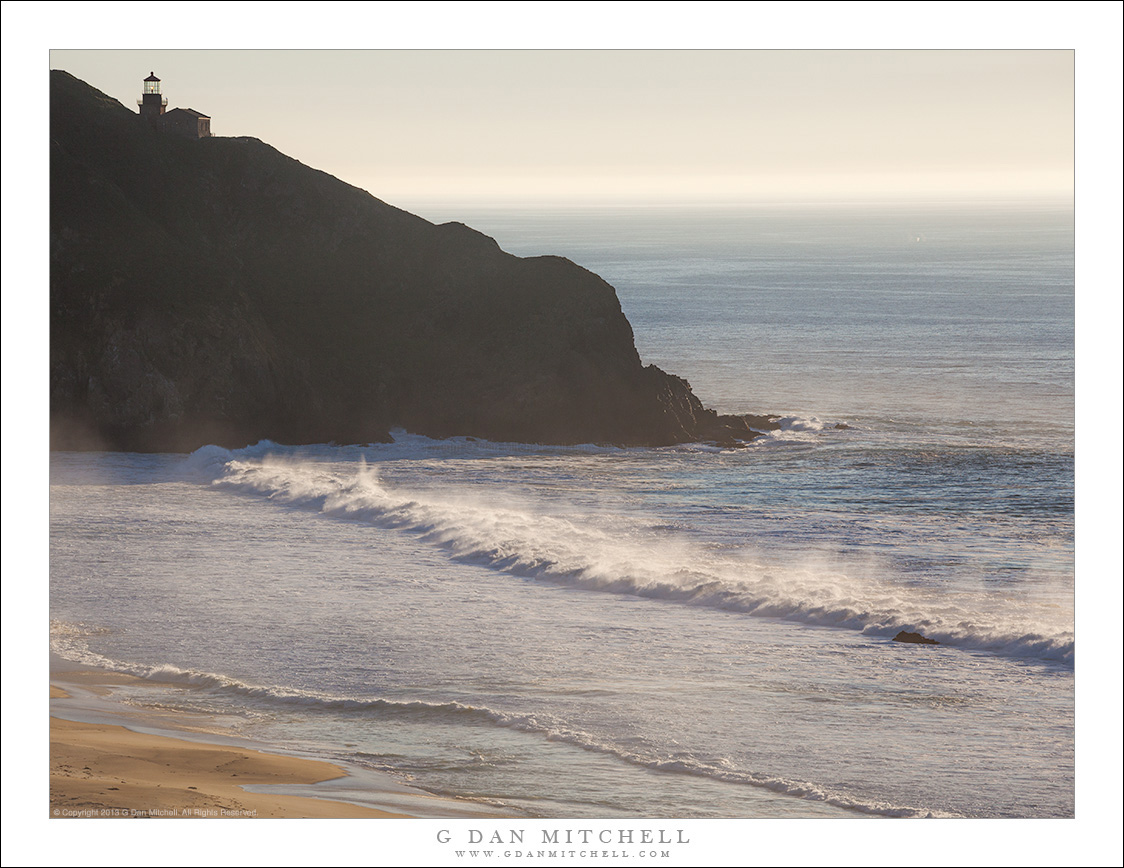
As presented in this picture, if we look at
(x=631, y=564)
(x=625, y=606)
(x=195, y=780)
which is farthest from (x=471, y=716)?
(x=631, y=564)

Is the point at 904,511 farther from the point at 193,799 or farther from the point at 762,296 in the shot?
the point at 762,296

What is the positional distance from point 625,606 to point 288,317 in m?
29.4

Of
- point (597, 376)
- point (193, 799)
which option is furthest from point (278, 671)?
point (597, 376)

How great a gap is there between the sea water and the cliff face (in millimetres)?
2305

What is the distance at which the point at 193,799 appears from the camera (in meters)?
12.7

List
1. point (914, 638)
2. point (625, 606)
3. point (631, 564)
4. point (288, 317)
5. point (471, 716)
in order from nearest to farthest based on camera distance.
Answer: point (471, 716) → point (914, 638) → point (625, 606) → point (631, 564) → point (288, 317)

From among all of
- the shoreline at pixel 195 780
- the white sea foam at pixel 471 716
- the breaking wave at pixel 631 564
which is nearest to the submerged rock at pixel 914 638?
the breaking wave at pixel 631 564

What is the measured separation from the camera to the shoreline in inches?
494

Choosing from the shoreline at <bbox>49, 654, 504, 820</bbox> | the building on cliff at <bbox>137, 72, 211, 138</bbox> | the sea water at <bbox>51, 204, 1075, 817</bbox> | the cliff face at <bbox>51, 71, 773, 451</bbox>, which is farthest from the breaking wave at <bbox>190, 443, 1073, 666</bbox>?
the building on cliff at <bbox>137, 72, 211, 138</bbox>

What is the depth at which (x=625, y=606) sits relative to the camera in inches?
869

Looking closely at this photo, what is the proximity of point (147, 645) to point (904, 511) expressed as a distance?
21105 mm

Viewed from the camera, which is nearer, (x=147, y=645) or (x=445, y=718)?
(x=445, y=718)

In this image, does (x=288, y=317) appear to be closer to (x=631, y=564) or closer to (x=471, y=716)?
(x=631, y=564)

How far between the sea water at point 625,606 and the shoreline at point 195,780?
606mm
